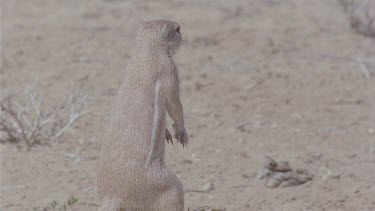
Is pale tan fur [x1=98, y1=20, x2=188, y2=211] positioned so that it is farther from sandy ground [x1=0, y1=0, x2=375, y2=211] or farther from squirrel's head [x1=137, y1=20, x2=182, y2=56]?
sandy ground [x1=0, y1=0, x2=375, y2=211]

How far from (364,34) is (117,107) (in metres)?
6.10

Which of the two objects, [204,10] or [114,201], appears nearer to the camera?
[114,201]

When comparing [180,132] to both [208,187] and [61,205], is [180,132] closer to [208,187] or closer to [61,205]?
[61,205]

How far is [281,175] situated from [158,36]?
6.38 ft

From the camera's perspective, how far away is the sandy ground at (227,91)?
213 inches

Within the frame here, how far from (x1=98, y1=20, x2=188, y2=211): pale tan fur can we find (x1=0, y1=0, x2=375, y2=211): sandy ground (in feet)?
4.49

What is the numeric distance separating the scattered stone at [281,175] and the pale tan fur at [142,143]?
5.86 feet

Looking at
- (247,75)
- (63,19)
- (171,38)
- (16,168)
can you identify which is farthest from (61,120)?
(63,19)

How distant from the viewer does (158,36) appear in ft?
12.4

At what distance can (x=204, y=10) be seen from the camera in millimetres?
10430

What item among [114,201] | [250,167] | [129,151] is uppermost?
[129,151]

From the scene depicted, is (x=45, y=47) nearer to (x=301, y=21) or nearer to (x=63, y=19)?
(x=63, y=19)

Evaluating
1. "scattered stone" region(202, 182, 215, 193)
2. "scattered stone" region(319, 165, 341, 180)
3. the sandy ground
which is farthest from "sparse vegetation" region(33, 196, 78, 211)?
"scattered stone" region(319, 165, 341, 180)

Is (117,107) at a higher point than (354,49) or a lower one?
higher
